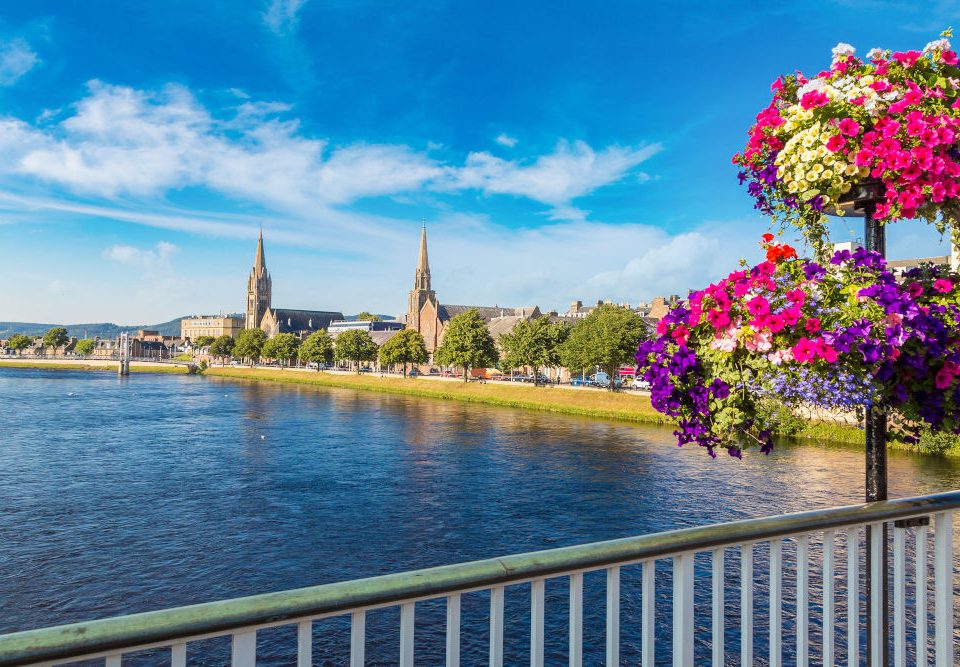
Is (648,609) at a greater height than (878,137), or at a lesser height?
lesser

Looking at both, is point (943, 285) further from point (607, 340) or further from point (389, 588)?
point (607, 340)

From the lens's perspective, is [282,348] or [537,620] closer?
[537,620]

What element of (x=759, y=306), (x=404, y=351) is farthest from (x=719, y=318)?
(x=404, y=351)

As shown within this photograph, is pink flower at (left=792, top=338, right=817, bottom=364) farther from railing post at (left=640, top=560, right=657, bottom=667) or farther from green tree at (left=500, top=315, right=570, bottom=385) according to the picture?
green tree at (left=500, top=315, right=570, bottom=385)

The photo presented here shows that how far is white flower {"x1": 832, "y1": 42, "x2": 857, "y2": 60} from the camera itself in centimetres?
559

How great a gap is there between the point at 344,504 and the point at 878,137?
26470 millimetres

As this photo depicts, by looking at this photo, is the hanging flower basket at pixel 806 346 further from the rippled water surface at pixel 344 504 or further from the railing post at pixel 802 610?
the rippled water surface at pixel 344 504

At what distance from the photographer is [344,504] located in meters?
28.5

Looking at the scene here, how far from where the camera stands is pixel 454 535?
23766mm

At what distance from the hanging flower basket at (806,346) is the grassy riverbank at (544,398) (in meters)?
34.3

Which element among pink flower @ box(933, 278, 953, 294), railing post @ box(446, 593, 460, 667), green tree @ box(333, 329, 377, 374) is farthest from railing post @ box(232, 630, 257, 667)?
green tree @ box(333, 329, 377, 374)

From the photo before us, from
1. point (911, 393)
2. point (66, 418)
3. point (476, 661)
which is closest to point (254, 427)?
point (66, 418)

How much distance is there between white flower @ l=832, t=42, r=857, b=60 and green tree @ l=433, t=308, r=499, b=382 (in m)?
89.6

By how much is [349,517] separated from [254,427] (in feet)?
103
